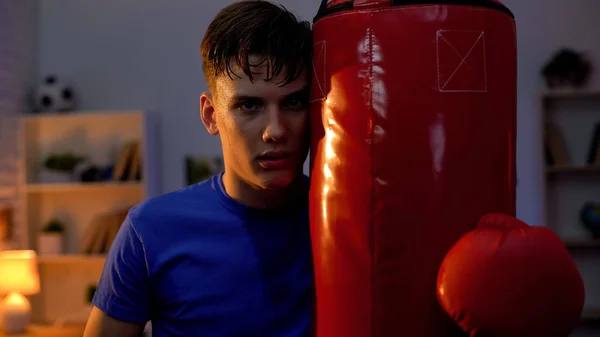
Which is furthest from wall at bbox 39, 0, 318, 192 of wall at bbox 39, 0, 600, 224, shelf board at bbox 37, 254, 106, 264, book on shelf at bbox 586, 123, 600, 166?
book on shelf at bbox 586, 123, 600, 166

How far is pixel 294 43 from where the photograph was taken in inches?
49.8

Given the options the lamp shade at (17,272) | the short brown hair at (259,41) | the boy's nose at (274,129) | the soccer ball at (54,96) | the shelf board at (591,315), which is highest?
the soccer ball at (54,96)

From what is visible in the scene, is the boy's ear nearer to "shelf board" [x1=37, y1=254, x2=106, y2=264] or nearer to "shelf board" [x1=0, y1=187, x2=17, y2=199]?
"shelf board" [x1=37, y1=254, x2=106, y2=264]

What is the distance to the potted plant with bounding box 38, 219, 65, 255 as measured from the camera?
171 inches

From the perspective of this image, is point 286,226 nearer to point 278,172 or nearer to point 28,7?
point 278,172

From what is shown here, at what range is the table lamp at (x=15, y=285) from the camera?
11.1 feet

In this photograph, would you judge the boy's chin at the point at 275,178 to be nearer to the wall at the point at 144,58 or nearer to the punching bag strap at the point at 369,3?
the punching bag strap at the point at 369,3

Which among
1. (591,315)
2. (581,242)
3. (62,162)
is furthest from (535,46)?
(62,162)

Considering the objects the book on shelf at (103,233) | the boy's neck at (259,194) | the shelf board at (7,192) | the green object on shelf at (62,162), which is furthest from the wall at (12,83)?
the boy's neck at (259,194)

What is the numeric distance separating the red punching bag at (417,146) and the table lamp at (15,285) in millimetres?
2734

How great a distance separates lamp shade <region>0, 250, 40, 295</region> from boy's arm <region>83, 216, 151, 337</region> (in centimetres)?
227

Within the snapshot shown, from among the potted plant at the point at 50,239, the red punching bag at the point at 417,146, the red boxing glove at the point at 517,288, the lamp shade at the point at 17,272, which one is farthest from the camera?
the potted plant at the point at 50,239

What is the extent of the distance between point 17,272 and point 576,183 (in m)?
3.36

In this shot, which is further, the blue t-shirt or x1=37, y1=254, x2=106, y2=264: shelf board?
x1=37, y1=254, x2=106, y2=264: shelf board
